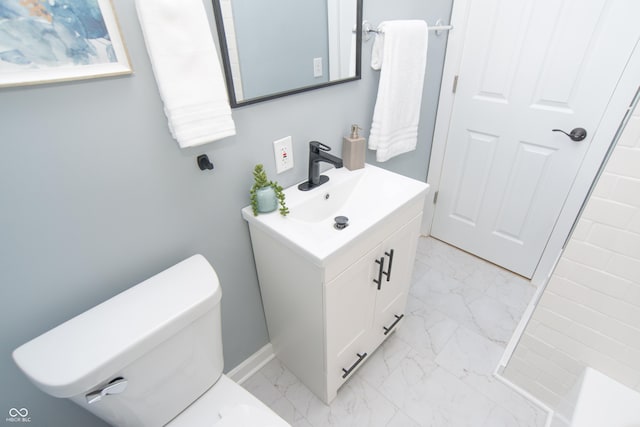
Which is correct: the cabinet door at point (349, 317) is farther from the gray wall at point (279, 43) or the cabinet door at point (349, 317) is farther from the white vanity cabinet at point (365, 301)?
the gray wall at point (279, 43)

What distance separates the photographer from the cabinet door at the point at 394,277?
4.02 ft

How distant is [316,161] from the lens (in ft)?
3.98

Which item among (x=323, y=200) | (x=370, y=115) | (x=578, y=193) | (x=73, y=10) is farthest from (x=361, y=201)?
(x=578, y=193)

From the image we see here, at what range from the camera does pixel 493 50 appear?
1619 millimetres

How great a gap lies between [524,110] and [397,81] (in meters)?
Result: 0.76

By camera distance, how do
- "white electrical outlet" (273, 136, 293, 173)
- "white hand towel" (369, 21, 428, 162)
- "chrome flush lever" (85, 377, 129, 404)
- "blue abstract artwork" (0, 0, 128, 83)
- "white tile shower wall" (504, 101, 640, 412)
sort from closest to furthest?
"blue abstract artwork" (0, 0, 128, 83)
"chrome flush lever" (85, 377, 129, 404)
"white tile shower wall" (504, 101, 640, 412)
"white electrical outlet" (273, 136, 293, 173)
"white hand towel" (369, 21, 428, 162)

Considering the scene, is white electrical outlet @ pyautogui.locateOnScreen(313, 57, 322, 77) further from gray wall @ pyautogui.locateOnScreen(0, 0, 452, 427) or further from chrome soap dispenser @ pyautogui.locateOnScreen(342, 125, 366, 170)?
chrome soap dispenser @ pyautogui.locateOnScreen(342, 125, 366, 170)

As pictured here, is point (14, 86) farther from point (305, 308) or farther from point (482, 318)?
point (482, 318)

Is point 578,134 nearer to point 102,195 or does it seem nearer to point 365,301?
point 365,301

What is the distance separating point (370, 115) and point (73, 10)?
1.13 metres

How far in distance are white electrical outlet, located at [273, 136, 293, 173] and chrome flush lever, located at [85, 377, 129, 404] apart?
78 cm

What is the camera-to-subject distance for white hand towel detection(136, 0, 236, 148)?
2.38 ft

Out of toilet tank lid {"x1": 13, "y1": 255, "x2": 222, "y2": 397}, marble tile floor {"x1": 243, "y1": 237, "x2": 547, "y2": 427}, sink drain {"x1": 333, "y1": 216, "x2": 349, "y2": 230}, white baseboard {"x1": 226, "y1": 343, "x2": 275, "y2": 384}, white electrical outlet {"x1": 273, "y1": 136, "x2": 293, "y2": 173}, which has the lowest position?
marble tile floor {"x1": 243, "y1": 237, "x2": 547, "y2": 427}

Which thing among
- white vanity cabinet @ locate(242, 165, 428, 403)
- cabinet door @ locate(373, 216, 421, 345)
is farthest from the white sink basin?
cabinet door @ locate(373, 216, 421, 345)
